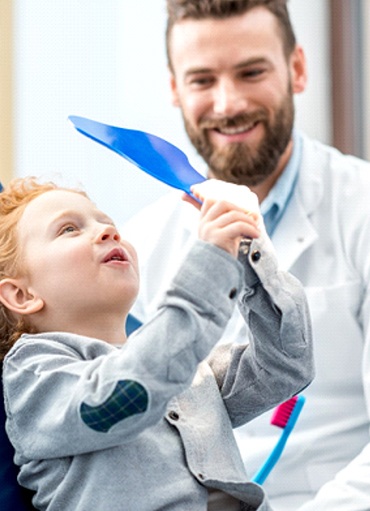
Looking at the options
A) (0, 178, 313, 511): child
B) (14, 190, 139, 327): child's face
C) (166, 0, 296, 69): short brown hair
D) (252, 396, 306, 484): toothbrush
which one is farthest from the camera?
(166, 0, 296, 69): short brown hair

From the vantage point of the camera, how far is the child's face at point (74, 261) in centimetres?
97

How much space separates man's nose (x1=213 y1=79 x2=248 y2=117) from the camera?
69.0 inches

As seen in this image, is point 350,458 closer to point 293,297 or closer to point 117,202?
point 293,297

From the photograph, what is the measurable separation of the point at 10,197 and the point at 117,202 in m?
1.12

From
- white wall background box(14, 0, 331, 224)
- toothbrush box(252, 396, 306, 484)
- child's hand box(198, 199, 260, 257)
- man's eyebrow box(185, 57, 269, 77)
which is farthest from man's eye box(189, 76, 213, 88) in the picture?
child's hand box(198, 199, 260, 257)

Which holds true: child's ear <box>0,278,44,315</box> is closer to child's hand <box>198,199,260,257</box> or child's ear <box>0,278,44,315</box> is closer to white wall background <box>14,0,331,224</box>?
child's hand <box>198,199,260,257</box>

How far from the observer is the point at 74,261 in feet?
3.19

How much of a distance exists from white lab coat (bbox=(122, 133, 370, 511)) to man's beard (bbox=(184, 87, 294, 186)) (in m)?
0.09

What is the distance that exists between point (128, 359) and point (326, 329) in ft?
2.60

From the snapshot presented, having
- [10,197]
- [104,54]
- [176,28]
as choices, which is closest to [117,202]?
[104,54]

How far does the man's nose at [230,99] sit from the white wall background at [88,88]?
418 mm

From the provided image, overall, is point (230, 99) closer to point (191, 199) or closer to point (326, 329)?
point (326, 329)

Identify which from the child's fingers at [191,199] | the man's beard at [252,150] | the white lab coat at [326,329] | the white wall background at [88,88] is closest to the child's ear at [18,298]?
the child's fingers at [191,199]

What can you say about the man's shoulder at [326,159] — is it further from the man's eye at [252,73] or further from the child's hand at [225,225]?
the child's hand at [225,225]
